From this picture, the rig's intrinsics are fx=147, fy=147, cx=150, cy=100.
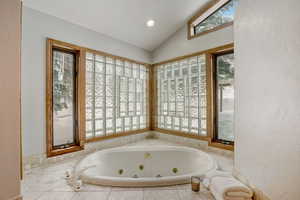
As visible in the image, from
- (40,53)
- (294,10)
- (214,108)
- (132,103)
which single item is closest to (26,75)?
(40,53)

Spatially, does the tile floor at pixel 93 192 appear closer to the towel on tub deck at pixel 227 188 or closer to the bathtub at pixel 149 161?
the towel on tub deck at pixel 227 188

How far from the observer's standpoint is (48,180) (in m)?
1.53

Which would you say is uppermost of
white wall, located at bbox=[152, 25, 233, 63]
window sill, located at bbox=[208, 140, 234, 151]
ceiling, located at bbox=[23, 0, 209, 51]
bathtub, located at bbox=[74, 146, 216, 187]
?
ceiling, located at bbox=[23, 0, 209, 51]

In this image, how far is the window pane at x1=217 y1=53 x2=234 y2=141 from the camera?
7.49 ft

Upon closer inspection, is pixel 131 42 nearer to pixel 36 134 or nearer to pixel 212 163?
pixel 36 134

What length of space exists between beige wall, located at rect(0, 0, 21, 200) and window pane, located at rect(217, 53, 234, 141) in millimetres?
2509

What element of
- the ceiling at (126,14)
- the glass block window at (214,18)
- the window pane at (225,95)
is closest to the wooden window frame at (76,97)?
the ceiling at (126,14)

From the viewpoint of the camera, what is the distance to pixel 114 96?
2668mm

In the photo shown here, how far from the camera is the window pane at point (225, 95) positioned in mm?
2283

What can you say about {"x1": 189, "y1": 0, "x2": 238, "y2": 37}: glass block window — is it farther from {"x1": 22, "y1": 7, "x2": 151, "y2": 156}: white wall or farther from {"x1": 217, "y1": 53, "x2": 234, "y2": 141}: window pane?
{"x1": 22, "y1": 7, "x2": 151, "y2": 156}: white wall

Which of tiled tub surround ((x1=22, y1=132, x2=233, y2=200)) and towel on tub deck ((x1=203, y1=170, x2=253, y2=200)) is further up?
towel on tub deck ((x1=203, y1=170, x2=253, y2=200))

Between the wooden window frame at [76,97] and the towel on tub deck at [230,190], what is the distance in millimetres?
1906

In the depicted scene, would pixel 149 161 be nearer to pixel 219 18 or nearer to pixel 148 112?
pixel 148 112

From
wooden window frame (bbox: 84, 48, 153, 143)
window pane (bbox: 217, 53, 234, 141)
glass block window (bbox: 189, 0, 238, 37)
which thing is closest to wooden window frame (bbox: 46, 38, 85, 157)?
wooden window frame (bbox: 84, 48, 153, 143)
